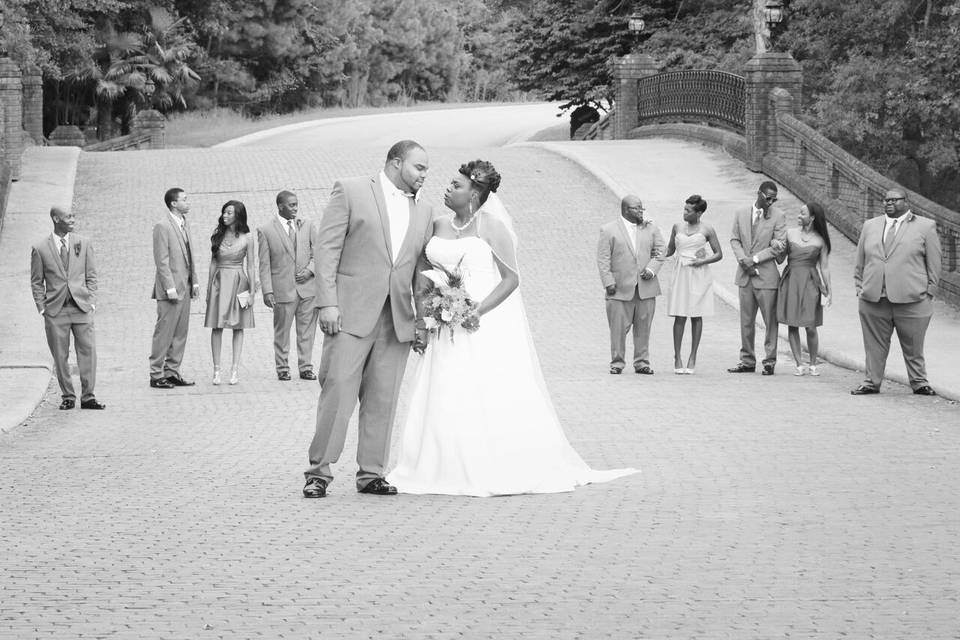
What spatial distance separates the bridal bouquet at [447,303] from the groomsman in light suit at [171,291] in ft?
21.6

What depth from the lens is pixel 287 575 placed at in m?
7.21

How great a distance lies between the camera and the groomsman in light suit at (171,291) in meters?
15.6

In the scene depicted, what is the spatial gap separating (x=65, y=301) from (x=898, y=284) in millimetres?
7871

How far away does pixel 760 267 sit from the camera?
16.4 metres

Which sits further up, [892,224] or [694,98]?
[694,98]

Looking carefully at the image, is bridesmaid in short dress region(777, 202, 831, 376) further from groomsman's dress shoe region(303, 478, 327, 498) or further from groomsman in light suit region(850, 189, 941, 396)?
groomsman's dress shoe region(303, 478, 327, 498)

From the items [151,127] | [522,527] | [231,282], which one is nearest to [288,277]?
[231,282]

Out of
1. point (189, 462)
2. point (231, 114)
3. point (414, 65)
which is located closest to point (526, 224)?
point (189, 462)

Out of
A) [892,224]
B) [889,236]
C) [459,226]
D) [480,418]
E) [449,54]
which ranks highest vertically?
[449,54]

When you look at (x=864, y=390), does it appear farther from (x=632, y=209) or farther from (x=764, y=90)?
(x=764, y=90)

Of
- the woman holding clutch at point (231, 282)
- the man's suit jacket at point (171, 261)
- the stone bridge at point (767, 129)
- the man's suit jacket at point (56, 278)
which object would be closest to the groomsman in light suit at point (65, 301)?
the man's suit jacket at point (56, 278)

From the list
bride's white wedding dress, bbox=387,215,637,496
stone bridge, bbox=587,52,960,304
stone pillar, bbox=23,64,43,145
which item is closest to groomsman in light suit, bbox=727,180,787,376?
stone bridge, bbox=587,52,960,304

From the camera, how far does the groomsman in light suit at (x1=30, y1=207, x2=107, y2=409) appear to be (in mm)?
14156

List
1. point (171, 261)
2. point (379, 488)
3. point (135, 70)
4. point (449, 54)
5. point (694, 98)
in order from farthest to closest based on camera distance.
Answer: point (449, 54), point (135, 70), point (694, 98), point (171, 261), point (379, 488)
